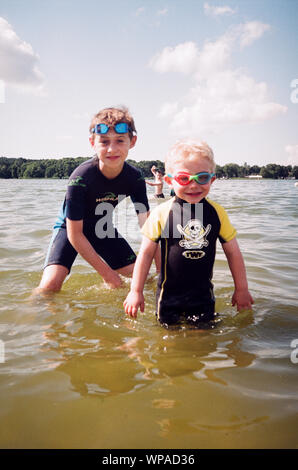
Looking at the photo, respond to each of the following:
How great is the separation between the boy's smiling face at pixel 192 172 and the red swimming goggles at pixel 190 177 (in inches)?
1.1

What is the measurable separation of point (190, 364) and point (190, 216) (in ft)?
3.87

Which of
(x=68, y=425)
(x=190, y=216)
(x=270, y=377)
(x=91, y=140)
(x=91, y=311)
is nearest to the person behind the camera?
Result: (x=68, y=425)

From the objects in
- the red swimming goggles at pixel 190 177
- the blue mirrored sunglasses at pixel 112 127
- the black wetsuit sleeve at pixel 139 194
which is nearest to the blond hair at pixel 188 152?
the red swimming goggles at pixel 190 177

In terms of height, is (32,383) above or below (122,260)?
below

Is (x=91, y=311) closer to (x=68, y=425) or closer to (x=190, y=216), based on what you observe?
(x=190, y=216)

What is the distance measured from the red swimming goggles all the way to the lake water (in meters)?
1.27

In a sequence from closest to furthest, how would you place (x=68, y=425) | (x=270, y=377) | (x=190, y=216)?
1. (x=68, y=425)
2. (x=270, y=377)
3. (x=190, y=216)

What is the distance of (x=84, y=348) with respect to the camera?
2.60 m

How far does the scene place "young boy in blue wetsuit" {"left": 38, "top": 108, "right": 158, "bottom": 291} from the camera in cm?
368

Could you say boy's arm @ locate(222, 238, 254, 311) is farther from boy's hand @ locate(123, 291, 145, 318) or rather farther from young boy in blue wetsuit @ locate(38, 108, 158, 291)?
young boy in blue wetsuit @ locate(38, 108, 158, 291)

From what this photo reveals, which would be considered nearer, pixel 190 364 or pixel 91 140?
pixel 190 364

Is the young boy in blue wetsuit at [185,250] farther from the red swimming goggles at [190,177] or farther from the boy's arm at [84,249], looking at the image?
the boy's arm at [84,249]
